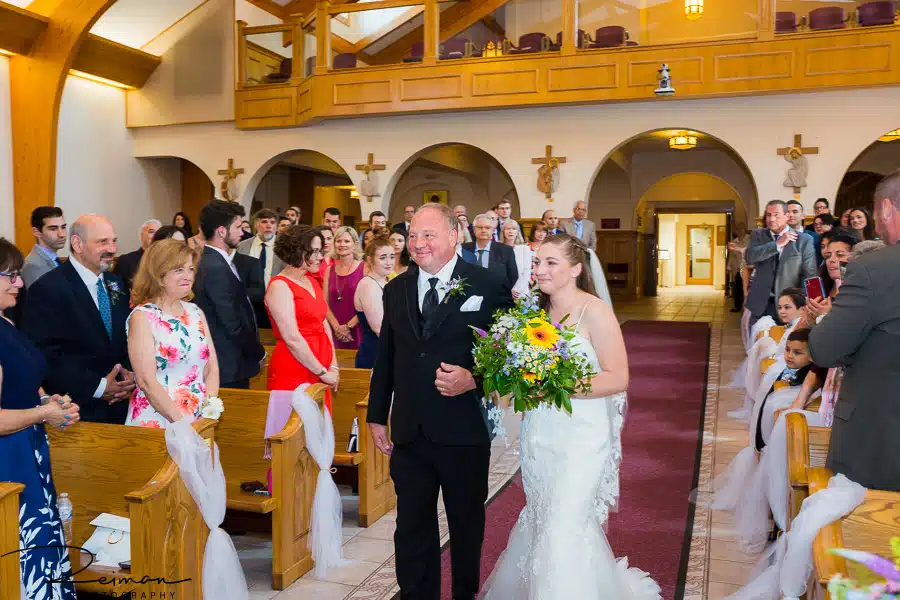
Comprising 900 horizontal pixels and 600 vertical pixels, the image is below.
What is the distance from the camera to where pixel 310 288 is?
4.32 metres

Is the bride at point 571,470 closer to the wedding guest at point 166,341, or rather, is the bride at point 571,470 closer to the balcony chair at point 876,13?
the wedding guest at point 166,341

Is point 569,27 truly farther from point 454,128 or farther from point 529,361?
point 529,361

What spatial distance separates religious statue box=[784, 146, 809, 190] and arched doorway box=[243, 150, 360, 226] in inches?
363

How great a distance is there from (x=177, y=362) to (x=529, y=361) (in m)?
1.67

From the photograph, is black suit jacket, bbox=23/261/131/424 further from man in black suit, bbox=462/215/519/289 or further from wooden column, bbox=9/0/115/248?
wooden column, bbox=9/0/115/248

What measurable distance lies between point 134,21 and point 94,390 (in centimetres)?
1218

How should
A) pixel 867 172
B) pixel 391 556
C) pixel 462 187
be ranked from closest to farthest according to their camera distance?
pixel 391 556, pixel 867 172, pixel 462 187

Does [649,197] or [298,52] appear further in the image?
[649,197]

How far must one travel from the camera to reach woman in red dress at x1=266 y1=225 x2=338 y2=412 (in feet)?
13.6

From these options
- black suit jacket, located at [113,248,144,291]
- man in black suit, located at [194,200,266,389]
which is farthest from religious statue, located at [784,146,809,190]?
man in black suit, located at [194,200,266,389]

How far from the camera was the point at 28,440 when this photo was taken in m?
2.86

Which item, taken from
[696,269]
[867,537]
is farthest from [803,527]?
[696,269]

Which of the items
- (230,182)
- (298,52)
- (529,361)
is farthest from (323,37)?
(529,361)

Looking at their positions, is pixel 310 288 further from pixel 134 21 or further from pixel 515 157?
pixel 134 21
